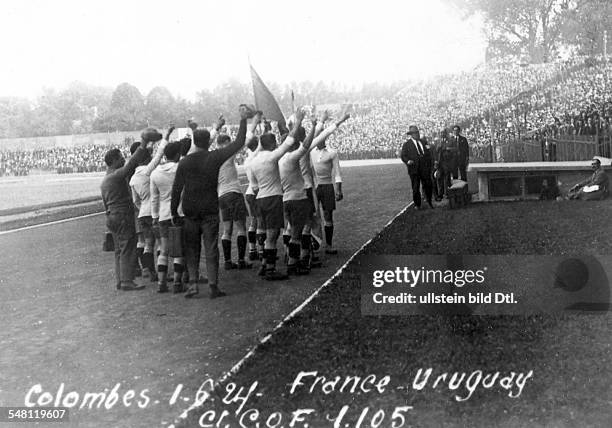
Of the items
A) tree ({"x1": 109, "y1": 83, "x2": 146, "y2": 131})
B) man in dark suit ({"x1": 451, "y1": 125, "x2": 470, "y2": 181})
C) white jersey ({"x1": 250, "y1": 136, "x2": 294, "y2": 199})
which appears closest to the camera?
white jersey ({"x1": 250, "y1": 136, "x2": 294, "y2": 199})

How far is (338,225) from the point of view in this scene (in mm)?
14516

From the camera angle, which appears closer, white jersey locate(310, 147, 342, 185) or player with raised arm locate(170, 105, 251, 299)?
player with raised arm locate(170, 105, 251, 299)

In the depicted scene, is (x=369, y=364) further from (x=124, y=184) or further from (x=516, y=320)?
(x=124, y=184)

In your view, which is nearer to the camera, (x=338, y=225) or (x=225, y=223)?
(x=225, y=223)

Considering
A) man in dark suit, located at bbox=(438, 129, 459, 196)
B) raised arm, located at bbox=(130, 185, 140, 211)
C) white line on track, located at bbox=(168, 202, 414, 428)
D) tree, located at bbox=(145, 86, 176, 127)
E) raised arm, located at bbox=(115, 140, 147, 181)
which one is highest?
tree, located at bbox=(145, 86, 176, 127)

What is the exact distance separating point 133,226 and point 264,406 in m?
4.92

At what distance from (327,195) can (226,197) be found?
71.0 inches

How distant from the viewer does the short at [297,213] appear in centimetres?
933

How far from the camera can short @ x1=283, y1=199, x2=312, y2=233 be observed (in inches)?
367

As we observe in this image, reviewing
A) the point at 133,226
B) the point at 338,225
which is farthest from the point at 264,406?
the point at 338,225

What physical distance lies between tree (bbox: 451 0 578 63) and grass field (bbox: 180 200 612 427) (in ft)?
103

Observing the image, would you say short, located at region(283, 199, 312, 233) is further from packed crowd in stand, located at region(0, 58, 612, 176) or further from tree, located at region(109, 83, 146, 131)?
tree, located at region(109, 83, 146, 131)

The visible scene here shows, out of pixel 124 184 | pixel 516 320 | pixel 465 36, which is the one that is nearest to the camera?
pixel 516 320

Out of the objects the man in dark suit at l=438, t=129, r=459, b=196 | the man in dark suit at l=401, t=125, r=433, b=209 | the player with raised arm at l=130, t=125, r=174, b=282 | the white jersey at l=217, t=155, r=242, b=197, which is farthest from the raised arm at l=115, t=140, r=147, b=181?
the man in dark suit at l=438, t=129, r=459, b=196
